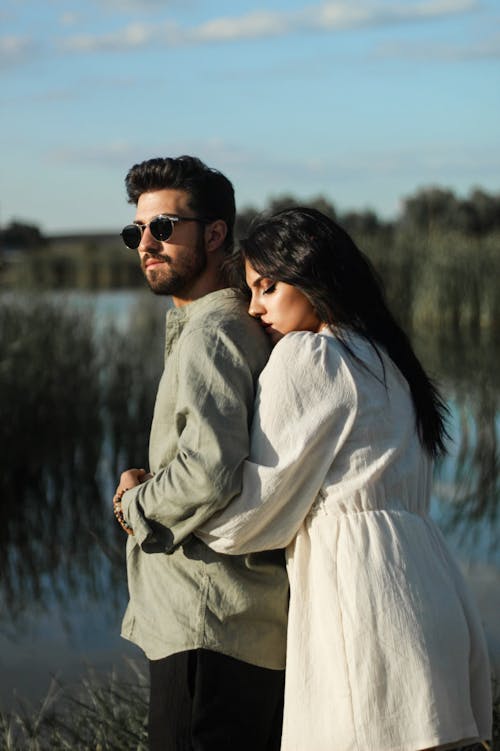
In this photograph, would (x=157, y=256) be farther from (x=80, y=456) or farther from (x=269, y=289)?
(x=80, y=456)

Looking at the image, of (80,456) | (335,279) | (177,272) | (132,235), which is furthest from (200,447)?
(80,456)

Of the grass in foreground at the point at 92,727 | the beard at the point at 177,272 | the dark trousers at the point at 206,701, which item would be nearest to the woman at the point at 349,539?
the dark trousers at the point at 206,701

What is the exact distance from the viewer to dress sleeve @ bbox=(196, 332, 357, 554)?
1935 millimetres

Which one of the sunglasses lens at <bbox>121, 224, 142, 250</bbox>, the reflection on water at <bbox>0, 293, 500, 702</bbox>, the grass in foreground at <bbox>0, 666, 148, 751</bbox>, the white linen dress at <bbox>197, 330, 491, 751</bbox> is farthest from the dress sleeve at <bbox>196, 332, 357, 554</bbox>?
the reflection on water at <bbox>0, 293, 500, 702</bbox>

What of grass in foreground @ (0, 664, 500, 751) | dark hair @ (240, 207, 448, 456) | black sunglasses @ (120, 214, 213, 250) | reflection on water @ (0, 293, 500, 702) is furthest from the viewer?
reflection on water @ (0, 293, 500, 702)

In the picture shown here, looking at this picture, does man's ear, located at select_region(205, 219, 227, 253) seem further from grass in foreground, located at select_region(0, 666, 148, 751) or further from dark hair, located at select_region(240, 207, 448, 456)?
grass in foreground, located at select_region(0, 666, 148, 751)

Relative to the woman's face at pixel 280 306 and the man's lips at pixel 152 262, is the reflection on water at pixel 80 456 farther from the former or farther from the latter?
the woman's face at pixel 280 306

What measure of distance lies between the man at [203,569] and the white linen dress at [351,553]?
57 mm

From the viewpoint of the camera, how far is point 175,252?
2.33m

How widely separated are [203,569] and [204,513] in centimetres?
14

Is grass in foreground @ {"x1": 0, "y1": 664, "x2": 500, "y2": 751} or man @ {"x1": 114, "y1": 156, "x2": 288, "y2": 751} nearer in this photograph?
man @ {"x1": 114, "y1": 156, "x2": 288, "y2": 751}

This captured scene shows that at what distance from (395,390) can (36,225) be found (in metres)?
2.52

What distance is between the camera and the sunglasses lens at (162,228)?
7.60 feet

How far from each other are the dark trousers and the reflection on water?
3.13 metres
